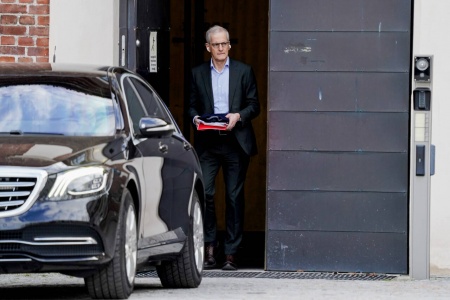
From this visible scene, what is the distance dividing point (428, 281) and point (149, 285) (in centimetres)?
277

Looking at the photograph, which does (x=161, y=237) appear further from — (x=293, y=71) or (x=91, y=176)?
(x=293, y=71)

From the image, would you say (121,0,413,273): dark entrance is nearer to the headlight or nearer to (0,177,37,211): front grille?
the headlight

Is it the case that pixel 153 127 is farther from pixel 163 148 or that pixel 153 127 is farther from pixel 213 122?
pixel 213 122

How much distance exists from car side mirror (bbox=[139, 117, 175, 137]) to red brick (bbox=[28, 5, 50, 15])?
4084mm

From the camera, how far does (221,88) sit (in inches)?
567

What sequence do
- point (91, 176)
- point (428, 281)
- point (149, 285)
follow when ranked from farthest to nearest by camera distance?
point (428, 281) → point (149, 285) → point (91, 176)

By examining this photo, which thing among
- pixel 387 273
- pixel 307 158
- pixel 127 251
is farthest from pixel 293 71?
pixel 127 251

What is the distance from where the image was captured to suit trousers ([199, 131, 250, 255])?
563 inches

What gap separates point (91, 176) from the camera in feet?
31.4

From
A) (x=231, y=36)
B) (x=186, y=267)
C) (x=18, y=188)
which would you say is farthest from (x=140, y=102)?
(x=231, y=36)

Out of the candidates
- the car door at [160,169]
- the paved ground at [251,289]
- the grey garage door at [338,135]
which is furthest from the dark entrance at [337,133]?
the car door at [160,169]

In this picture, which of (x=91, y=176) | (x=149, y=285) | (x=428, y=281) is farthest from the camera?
(x=428, y=281)

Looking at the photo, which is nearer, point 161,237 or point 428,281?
point 161,237

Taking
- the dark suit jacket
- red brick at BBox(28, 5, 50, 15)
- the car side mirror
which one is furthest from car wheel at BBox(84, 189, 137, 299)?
red brick at BBox(28, 5, 50, 15)
